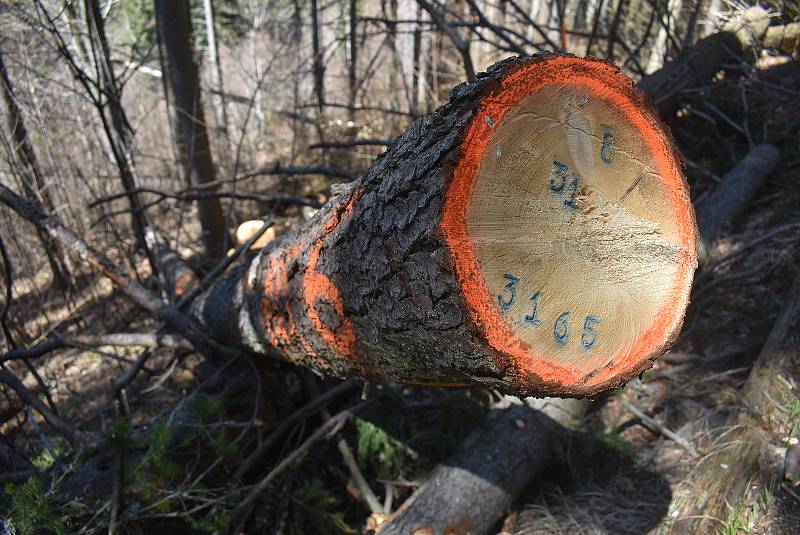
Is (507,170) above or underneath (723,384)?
above

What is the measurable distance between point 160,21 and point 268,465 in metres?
4.42

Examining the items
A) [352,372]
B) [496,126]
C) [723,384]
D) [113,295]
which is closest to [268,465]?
[352,372]

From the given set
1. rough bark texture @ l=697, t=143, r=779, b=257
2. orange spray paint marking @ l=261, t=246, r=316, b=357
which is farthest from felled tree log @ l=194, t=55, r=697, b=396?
rough bark texture @ l=697, t=143, r=779, b=257

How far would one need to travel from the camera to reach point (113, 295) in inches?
202

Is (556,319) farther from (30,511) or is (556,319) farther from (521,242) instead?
(30,511)

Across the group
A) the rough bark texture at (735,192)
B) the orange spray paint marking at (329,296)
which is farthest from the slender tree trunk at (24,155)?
the rough bark texture at (735,192)

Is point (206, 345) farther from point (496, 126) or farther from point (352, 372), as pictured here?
point (496, 126)

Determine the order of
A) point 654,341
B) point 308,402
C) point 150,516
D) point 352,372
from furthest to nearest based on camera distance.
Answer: point 308,402
point 150,516
point 352,372
point 654,341

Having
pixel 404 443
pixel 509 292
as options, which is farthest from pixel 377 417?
pixel 509 292

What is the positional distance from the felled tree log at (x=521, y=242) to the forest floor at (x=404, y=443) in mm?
661

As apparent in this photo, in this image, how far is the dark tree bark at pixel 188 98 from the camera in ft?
16.1

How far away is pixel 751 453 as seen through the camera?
79.0 inches

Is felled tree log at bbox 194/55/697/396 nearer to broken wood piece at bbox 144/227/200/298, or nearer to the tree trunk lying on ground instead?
the tree trunk lying on ground

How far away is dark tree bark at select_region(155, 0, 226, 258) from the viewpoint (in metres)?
4.92
